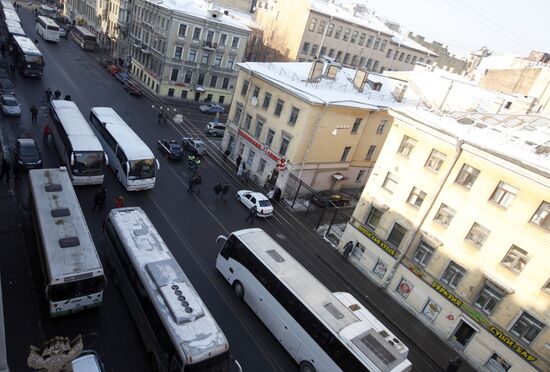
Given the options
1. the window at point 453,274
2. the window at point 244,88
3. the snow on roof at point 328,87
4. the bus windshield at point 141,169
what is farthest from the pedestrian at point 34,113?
the window at point 453,274

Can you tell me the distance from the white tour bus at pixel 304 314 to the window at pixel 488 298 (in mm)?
8436

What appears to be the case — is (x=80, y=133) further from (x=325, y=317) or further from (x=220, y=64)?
(x=220, y=64)

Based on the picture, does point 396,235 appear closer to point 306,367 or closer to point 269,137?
point 306,367

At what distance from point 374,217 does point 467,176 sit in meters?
7.74

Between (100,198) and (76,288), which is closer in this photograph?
(76,288)

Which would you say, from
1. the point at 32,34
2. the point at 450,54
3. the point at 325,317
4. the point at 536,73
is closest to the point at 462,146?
the point at 325,317

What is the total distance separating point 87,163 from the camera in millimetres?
27156

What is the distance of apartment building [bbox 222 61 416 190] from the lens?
35.4m

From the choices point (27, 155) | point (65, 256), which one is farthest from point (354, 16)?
point (65, 256)

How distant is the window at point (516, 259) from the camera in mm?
21130

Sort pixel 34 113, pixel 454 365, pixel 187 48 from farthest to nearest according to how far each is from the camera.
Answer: pixel 187 48 < pixel 34 113 < pixel 454 365

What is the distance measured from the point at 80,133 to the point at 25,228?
9.24m

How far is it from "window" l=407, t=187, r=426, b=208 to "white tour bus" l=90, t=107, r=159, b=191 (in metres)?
19.7

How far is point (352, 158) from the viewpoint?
136 feet
